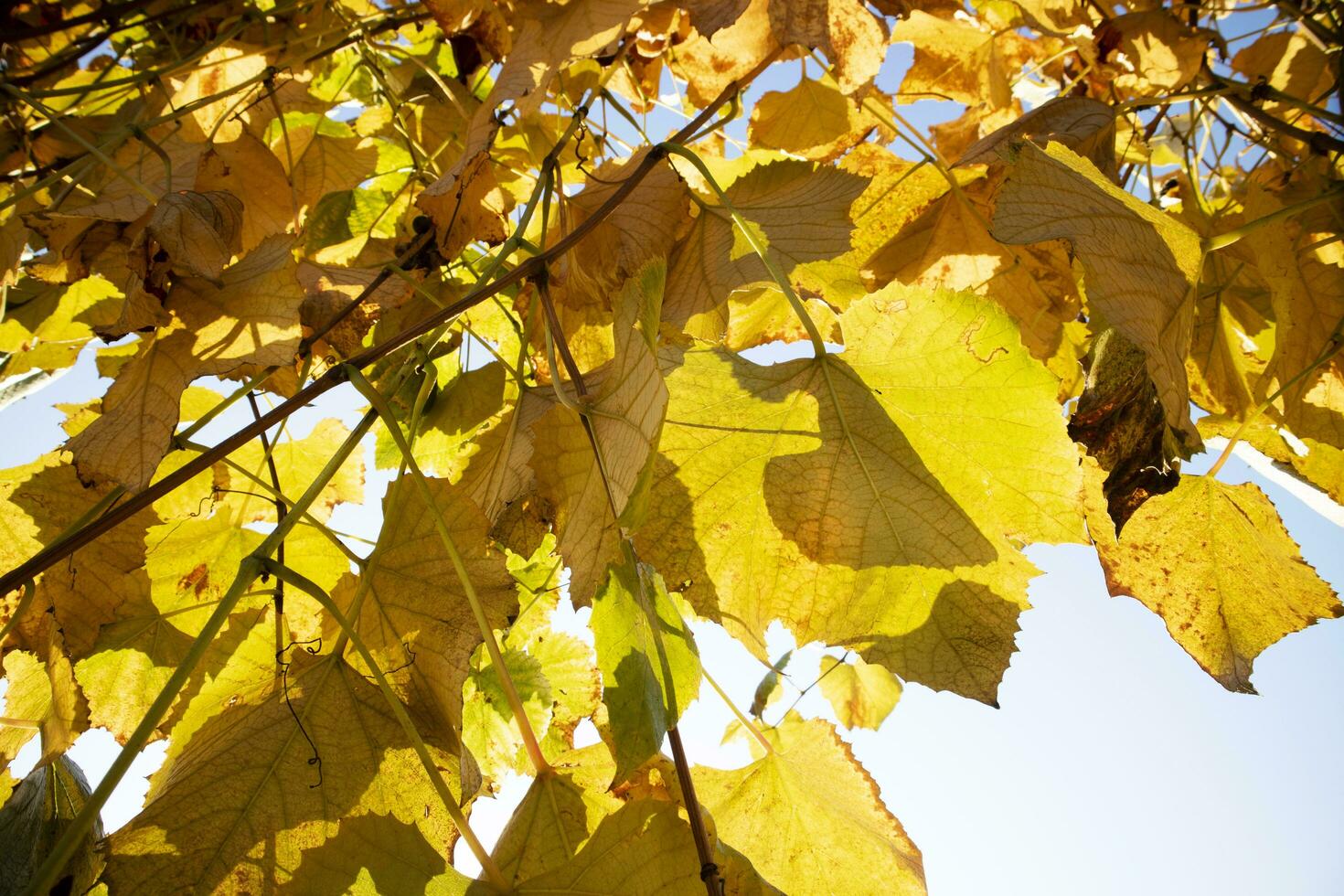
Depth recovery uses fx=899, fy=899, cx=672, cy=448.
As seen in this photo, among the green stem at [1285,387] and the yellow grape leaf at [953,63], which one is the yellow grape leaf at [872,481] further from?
the yellow grape leaf at [953,63]

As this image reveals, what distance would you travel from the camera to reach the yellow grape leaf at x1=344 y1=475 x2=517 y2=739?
0.56 metres

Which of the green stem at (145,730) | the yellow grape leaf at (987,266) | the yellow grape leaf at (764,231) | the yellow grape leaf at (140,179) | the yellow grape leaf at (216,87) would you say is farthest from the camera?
the yellow grape leaf at (216,87)

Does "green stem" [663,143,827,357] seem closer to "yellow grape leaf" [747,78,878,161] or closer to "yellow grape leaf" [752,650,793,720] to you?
"yellow grape leaf" [747,78,878,161]

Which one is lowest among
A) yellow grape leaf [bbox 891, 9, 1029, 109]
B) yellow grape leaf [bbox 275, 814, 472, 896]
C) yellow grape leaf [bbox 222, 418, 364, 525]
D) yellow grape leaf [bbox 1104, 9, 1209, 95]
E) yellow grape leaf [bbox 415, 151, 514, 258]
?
yellow grape leaf [bbox 275, 814, 472, 896]

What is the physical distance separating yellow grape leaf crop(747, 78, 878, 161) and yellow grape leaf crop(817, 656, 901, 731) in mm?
663

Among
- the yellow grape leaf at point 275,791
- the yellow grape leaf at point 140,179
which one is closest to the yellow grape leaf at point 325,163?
the yellow grape leaf at point 140,179

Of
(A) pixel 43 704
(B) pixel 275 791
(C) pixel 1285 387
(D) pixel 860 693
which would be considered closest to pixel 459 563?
(B) pixel 275 791

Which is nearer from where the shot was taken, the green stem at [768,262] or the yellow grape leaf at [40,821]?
the green stem at [768,262]

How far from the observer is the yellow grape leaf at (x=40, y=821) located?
639 millimetres

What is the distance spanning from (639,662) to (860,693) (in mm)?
812

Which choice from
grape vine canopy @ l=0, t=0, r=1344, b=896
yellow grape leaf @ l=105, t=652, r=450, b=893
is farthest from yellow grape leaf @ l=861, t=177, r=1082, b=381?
yellow grape leaf @ l=105, t=652, r=450, b=893

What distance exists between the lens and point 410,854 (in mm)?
512

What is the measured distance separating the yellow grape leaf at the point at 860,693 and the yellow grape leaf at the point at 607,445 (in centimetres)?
76

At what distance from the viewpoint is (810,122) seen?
0.89 m
